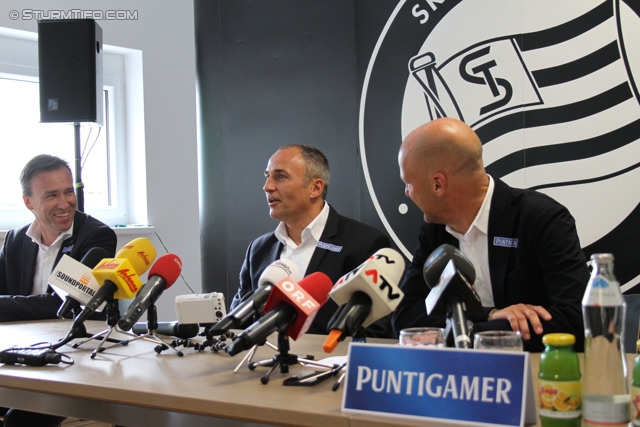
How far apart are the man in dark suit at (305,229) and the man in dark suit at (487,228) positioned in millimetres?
390

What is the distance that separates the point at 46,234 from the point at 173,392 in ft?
6.77

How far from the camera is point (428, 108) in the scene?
3123 millimetres

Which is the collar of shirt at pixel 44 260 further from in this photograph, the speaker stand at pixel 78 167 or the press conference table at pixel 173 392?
the press conference table at pixel 173 392

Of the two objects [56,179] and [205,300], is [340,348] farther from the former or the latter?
[56,179]

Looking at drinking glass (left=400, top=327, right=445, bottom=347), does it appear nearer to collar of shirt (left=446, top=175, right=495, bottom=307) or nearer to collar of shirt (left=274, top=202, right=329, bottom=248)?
collar of shirt (left=446, top=175, right=495, bottom=307)

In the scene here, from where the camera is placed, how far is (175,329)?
7.01 ft

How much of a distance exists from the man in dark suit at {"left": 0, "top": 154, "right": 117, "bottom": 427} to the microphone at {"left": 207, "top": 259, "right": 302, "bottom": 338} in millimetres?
1714

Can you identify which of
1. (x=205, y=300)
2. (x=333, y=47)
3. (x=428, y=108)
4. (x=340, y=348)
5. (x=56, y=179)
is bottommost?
(x=340, y=348)

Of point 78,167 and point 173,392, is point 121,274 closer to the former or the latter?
point 173,392

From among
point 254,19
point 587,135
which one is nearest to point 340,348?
point 587,135

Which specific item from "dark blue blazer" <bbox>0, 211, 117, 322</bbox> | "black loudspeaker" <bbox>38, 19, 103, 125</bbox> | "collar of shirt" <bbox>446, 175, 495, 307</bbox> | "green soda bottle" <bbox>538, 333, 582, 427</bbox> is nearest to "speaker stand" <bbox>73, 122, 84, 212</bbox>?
"black loudspeaker" <bbox>38, 19, 103, 125</bbox>

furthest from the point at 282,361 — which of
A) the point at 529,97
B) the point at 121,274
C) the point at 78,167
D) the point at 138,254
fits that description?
the point at 78,167

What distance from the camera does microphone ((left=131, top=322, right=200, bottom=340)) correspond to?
2.10 meters

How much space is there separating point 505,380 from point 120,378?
3.04 ft
